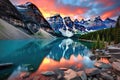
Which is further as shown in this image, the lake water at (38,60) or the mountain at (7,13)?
the mountain at (7,13)

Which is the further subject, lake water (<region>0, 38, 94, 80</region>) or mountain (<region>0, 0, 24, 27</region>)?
mountain (<region>0, 0, 24, 27</region>)

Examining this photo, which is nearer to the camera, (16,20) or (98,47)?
(98,47)

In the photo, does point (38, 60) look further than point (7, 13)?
No

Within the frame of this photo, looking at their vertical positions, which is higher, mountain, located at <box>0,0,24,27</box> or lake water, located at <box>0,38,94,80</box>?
mountain, located at <box>0,0,24,27</box>

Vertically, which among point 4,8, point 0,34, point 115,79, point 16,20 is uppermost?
point 4,8

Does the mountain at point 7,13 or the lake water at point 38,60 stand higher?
the mountain at point 7,13

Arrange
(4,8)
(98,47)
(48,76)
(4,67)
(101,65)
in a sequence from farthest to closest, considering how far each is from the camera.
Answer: (4,8), (98,47), (101,65), (4,67), (48,76)

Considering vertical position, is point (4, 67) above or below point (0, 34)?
below

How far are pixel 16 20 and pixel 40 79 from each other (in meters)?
186

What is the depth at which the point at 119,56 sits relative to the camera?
30391 millimetres

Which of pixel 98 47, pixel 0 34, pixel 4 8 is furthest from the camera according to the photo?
pixel 4 8

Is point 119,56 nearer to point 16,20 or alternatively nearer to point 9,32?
point 9,32

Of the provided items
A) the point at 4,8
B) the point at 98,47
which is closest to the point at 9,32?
the point at 4,8

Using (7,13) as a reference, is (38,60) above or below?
below
